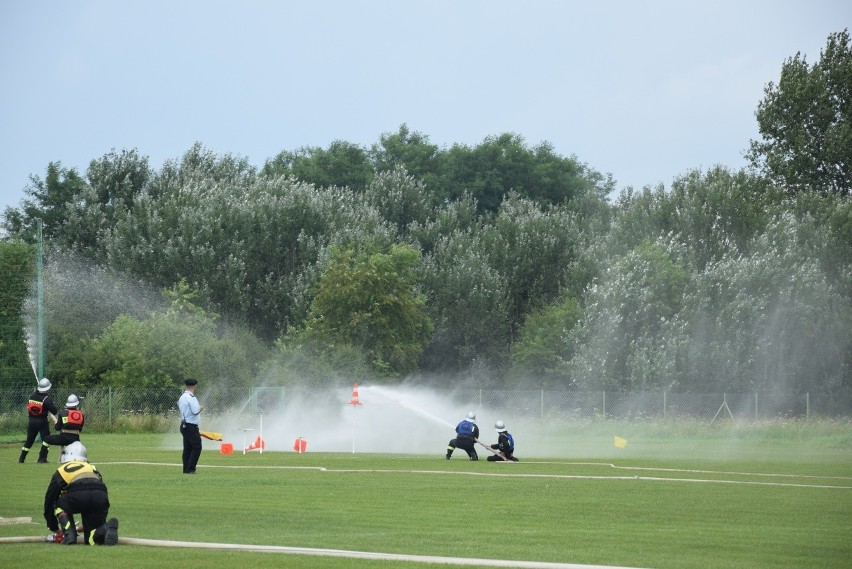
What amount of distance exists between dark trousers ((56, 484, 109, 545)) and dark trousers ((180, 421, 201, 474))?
535 inches

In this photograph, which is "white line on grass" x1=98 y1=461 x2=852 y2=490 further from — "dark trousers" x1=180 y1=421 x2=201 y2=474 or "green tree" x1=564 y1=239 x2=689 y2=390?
"green tree" x1=564 y1=239 x2=689 y2=390

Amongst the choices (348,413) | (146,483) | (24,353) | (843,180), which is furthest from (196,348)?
(843,180)

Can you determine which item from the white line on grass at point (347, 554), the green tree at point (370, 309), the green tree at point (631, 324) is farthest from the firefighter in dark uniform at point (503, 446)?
the green tree at point (370, 309)

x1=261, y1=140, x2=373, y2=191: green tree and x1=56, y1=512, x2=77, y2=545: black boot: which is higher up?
x1=261, y1=140, x2=373, y2=191: green tree

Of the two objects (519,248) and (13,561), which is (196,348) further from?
(13,561)

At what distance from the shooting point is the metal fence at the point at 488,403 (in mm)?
62250

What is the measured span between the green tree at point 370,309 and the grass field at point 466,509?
124 feet

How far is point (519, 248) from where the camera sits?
98.7 meters

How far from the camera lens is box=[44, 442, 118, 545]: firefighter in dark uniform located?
17.4 metres

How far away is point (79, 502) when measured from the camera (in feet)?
57.1

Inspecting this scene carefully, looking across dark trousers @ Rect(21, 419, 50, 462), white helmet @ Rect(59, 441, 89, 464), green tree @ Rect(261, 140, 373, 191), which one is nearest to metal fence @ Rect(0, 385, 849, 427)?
dark trousers @ Rect(21, 419, 50, 462)

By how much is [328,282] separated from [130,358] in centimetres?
1587

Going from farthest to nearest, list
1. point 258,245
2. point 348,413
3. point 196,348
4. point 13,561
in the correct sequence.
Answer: point 258,245 < point 196,348 < point 348,413 < point 13,561

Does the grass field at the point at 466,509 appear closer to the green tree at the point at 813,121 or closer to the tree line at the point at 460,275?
the tree line at the point at 460,275
